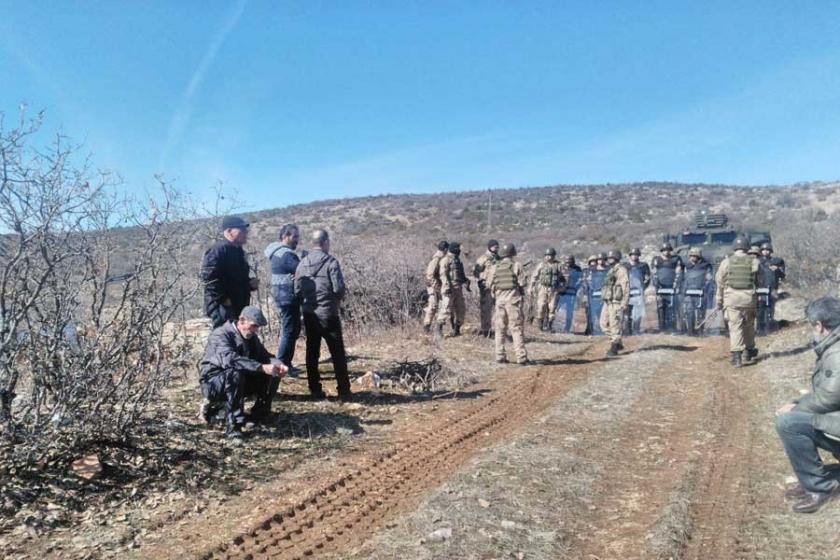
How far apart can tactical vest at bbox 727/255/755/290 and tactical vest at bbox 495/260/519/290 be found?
302cm

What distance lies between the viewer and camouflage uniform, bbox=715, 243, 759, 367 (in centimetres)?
899

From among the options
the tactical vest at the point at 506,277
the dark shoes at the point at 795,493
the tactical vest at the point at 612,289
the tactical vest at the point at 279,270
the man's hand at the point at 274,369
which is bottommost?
the dark shoes at the point at 795,493

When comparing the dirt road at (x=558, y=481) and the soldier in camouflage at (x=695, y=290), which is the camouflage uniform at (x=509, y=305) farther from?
the soldier in camouflage at (x=695, y=290)

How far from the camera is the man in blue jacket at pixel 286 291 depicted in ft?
22.4

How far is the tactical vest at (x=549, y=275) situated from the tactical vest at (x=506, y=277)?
13.2 ft

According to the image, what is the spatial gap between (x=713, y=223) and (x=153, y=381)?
1471 cm

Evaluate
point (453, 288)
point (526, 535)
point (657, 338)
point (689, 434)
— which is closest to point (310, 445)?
point (526, 535)

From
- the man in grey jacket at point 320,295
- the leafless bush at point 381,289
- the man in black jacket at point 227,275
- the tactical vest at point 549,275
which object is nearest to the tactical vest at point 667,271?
the tactical vest at point 549,275

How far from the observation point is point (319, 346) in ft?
21.9

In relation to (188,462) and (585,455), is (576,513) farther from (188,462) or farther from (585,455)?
(188,462)

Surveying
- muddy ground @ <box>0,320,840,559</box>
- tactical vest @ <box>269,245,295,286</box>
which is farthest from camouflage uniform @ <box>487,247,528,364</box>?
tactical vest @ <box>269,245,295,286</box>

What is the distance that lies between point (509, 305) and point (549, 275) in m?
4.11

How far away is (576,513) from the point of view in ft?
14.2

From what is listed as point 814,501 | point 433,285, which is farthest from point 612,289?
point 814,501
